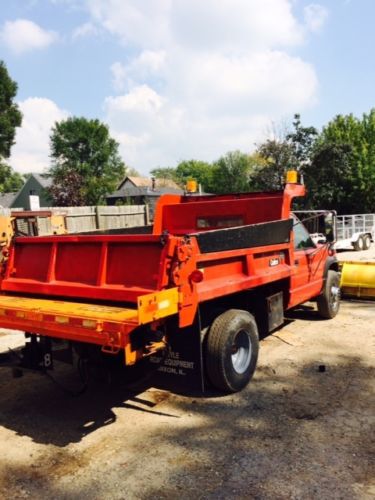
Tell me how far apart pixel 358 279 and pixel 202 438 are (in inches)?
254

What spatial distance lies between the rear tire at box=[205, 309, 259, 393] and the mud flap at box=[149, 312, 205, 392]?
13 centimetres

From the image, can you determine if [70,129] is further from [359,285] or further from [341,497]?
[341,497]

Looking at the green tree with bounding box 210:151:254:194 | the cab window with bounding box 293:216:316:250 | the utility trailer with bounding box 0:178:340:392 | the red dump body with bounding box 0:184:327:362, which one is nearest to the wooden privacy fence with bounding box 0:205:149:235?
the cab window with bounding box 293:216:316:250

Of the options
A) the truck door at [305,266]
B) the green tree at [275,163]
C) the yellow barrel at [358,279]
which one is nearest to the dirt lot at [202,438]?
the truck door at [305,266]

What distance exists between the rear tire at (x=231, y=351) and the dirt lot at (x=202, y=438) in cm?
19

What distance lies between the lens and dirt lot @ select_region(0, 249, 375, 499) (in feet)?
11.3

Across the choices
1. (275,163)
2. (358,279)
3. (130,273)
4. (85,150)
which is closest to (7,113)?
(85,150)

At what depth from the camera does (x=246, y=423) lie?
4426mm

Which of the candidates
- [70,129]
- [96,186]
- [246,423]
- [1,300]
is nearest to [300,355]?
[246,423]

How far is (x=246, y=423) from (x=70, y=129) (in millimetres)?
56753

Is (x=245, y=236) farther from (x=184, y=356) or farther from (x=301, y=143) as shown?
(x=301, y=143)

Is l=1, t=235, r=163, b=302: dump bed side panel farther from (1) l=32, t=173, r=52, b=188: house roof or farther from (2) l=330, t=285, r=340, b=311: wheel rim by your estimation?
(1) l=32, t=173, r=52, b=188: house roof

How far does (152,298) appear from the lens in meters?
3.92

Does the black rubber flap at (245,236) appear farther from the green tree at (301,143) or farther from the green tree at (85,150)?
the green tree at (85,150)
